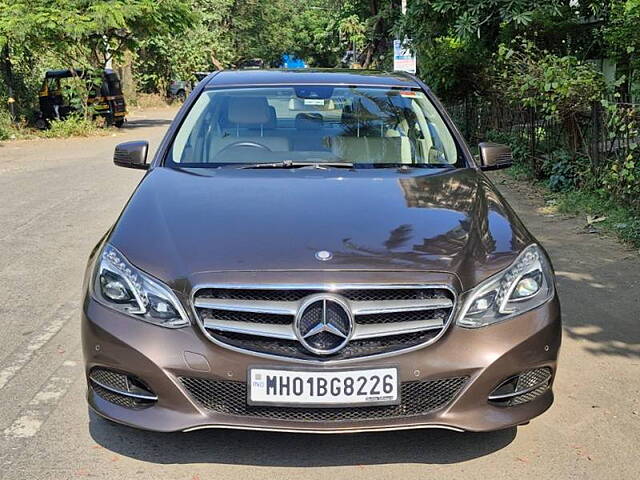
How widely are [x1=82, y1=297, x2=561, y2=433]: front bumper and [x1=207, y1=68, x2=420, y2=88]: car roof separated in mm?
2390

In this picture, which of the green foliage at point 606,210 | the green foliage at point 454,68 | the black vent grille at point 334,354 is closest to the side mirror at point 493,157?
the black vent grille at point 334,354

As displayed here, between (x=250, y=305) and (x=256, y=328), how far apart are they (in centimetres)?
9

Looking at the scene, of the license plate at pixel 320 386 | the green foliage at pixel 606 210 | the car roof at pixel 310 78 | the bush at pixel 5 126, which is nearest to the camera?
the license plate at pixel 320 386

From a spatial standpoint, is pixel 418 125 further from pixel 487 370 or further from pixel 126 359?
pixel 126 359

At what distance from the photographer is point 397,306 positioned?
3.18 meters

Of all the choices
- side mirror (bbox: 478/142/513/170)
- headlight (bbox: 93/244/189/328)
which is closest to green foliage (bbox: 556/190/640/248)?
Result: side mirror (bbox: 478/142/513/170)

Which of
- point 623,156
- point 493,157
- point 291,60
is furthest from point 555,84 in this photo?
point 291,60

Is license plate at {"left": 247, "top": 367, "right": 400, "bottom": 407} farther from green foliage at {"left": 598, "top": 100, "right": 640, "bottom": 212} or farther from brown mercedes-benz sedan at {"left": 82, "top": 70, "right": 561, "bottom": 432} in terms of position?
green foliage at {"left": 598, "top": 100, "right": 640, "bottom": 212}

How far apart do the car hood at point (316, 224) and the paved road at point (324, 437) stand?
0.83 meters

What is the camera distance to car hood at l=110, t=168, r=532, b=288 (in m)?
3.29

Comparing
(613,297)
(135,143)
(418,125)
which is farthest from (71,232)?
(613,297)

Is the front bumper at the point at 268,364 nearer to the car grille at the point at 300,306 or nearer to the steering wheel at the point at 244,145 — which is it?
the car grille at the point at 300,306

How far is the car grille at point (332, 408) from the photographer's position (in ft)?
10.4

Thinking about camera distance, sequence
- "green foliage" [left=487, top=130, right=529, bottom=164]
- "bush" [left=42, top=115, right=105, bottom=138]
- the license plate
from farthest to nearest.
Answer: "bush" [left=42, top=115, right=105, bottom=138], "green foliage" [left=487, top=130, right=529, bottom=164], the license plate
